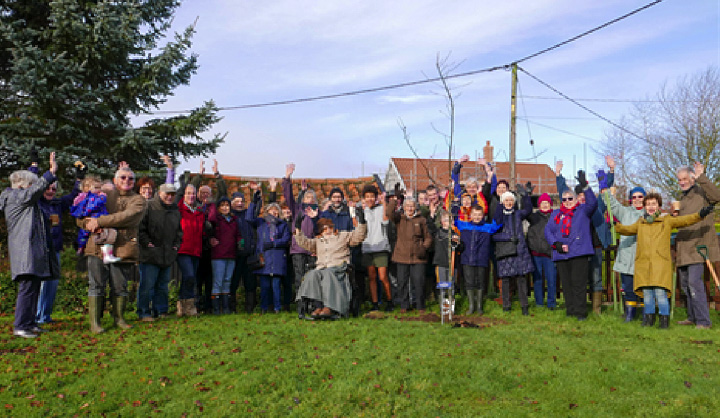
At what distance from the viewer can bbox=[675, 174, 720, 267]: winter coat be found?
27.0ft

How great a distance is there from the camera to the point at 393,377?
5.37m

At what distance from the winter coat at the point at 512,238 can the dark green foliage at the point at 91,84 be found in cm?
813

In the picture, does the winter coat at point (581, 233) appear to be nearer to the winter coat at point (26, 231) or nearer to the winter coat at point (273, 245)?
the winter coat at point (273, 245)

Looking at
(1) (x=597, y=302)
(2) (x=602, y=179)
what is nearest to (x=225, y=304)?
(1) (x=597, y=302)

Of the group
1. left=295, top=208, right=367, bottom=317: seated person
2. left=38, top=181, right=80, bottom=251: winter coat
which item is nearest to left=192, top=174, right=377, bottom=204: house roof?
left=295, top=208, right=367, bottom=317: seated person

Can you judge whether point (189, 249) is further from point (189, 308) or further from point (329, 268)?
point (329, 268)

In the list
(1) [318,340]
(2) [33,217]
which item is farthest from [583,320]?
(2) [33,217]

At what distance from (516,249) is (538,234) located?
26.3 inches

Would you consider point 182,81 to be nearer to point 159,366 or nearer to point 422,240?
point 422,240

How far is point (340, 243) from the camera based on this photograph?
9172 millimetres

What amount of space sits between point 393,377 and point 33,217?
16.9 ft

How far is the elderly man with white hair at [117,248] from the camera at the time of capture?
7.32m

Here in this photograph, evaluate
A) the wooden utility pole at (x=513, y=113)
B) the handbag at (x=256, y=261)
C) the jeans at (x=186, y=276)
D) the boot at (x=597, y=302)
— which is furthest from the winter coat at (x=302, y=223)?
the wooden utility pole at (x=513, y=113)

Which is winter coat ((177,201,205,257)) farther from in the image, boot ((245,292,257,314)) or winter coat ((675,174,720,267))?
winter coat ((675,174,720,267))
